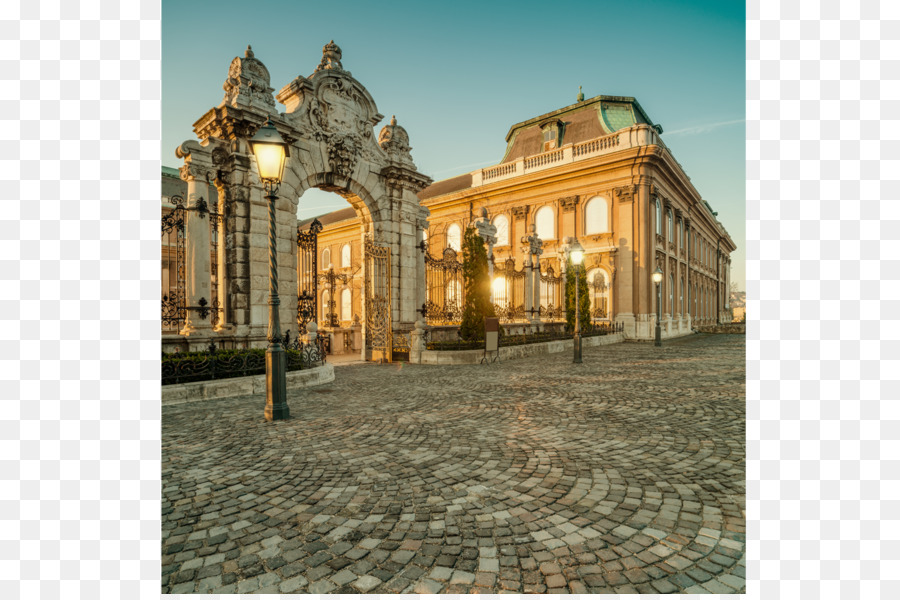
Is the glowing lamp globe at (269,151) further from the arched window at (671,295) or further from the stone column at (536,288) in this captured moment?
the arched window at (671,295)

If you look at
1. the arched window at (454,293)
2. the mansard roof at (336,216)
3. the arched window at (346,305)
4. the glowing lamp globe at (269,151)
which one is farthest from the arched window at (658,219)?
the mansard roof at (336,216)

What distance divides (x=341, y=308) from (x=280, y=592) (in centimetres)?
3325

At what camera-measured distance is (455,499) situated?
325 centimetres

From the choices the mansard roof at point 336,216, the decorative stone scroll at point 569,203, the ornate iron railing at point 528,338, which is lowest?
the ornate iron railing at point 528,338

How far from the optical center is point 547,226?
27.3 meters

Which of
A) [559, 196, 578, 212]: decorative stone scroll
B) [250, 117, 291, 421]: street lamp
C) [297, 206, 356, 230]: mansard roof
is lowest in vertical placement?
[250, 117, 291, 421]: street lamp

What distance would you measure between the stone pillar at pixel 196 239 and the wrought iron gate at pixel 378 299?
16.0 feet

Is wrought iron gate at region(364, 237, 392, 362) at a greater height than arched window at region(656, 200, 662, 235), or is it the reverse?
arched window at region(656, 200, 662, 235)

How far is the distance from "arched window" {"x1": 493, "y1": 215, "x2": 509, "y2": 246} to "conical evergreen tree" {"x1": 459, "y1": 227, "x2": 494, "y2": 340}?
604 inches

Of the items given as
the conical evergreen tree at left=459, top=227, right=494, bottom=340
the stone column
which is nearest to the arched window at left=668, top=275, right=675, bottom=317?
the stone column

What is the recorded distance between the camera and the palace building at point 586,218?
2325 centimetres

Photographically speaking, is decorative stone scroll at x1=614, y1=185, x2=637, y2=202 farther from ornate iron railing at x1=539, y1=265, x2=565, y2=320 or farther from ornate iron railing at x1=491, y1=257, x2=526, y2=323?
ornate iron railing at x1=491, y1=257, x2=526, y2=323

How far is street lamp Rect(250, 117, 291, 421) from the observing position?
5887 millimetres

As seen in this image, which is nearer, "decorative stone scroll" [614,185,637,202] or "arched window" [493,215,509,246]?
"decorative stone scroll" [614,185,637,202]
